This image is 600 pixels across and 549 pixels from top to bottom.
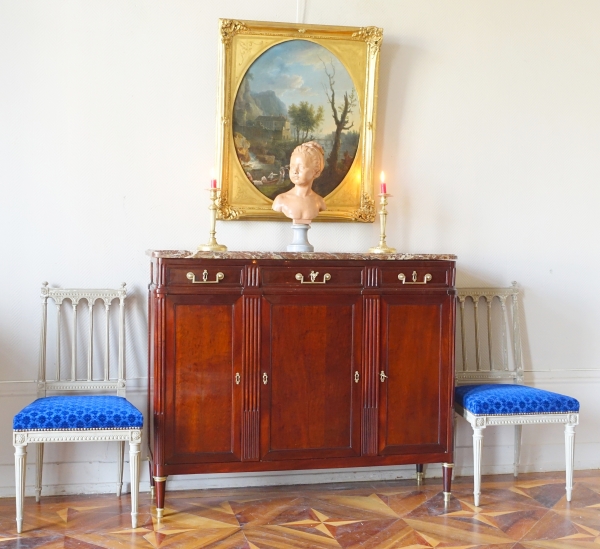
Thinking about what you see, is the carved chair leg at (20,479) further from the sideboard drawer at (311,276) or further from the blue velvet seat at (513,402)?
the blue velvet seat at (513,402)

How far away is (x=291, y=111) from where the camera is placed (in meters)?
4.08

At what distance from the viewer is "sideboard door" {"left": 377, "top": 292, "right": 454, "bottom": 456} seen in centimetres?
370

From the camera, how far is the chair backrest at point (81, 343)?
3.81m

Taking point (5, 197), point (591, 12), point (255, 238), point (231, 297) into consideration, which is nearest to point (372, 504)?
point (231, 297)

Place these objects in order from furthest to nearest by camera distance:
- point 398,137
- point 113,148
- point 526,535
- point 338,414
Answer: point 398,137, point 113,148, point 338,414, point 526,535

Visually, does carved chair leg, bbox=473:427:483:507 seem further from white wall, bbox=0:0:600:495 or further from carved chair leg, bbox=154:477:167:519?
carved chair leg, bbox=154:477:167:519

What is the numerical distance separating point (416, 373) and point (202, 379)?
1102mm

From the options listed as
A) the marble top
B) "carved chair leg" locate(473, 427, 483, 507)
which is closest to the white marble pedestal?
the marble top

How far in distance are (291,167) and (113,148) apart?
0.98 metres

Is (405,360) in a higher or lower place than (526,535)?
higher

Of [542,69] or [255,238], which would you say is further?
[542,69]

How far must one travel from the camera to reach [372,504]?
12.4 feet

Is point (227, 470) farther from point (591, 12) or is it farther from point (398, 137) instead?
point (591, 12)

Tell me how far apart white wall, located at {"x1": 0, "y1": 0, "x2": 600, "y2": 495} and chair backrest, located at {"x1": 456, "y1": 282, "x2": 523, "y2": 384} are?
135 mm
